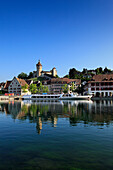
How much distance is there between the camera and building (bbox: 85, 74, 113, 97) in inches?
4497

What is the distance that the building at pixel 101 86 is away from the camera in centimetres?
11422

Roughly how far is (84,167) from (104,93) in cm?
11078

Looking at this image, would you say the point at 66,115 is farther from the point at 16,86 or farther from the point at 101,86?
the point at 16,86

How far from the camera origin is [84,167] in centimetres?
900

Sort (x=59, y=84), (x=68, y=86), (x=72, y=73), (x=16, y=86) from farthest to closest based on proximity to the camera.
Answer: (x=72, y=73) < (x=59, y=84) < (x=16, y=86) < (x=68, y=86)

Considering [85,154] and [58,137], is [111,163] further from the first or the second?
[58,137]

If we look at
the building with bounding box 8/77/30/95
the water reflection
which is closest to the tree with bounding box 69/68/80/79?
the building with bounding box 8/77/30/95

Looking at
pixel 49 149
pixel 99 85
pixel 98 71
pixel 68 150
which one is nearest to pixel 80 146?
pixel 68 150

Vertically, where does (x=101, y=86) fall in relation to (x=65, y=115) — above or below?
above

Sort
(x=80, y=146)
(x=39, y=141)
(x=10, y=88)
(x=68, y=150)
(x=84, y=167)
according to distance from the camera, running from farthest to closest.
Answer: (x=10, y=88), (x=39, y=141), (x=80, y=146), (x=68, y=150), (x=84, y=167)

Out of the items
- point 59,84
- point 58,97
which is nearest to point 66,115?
point 58,97

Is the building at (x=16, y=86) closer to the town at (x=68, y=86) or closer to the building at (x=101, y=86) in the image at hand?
the town at (x=68, y=86)

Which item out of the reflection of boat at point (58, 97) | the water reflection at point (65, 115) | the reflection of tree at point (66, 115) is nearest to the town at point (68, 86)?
the reflection of boat at point (58, 97)

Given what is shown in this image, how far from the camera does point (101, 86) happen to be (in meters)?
116
